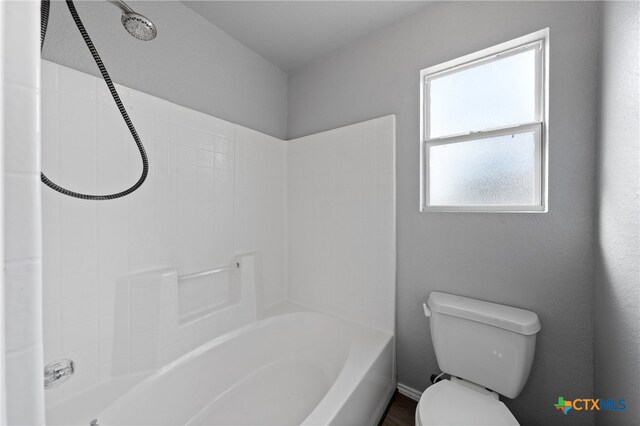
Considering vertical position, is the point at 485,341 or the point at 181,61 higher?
the point at 181,61

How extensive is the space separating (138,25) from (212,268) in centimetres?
130

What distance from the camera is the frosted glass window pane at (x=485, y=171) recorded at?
4.34 feet

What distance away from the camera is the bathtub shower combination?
1095 mm

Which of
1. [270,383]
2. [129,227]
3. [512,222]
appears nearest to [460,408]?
[512,222]

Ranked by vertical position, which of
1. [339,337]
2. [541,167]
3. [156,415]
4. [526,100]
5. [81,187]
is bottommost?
[156,415]

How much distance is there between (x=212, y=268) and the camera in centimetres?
163

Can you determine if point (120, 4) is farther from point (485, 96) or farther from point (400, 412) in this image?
point (400, 412)

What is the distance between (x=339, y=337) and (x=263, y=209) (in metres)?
1.10

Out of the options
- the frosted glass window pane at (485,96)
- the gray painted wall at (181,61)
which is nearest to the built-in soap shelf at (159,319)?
the gray painted wall at (181,61)

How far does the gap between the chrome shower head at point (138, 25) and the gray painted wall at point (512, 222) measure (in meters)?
1.26

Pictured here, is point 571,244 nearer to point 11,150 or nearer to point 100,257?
point 11,150

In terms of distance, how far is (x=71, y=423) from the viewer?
1000 millimetres

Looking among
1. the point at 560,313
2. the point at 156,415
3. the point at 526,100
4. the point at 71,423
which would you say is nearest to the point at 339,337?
the point at 156,415

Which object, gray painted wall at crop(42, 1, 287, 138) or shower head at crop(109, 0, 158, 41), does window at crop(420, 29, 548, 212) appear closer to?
gray painted wall at crop(42, 1, 287, 138)
